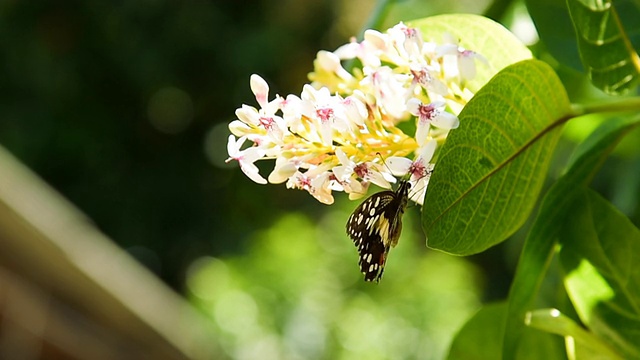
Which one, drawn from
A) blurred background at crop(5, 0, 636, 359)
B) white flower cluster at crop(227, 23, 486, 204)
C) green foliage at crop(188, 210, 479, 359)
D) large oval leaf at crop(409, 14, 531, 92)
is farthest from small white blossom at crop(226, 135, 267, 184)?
blurred background at crop(5, 0, 636, 359)

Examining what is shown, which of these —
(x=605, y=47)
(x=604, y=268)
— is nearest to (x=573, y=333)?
(x=604, y=268)

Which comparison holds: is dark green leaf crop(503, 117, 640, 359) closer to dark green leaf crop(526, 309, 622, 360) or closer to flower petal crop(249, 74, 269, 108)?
dark green leaf crop(526, 309, 622, 360)

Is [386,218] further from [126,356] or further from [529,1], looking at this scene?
[126,356]

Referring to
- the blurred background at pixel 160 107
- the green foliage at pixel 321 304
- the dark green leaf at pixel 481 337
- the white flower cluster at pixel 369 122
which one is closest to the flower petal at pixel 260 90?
the white flower cluster at pixel 369 122

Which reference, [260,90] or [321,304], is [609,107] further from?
[321,304]

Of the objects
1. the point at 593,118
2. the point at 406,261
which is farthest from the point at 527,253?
the point at 406,261

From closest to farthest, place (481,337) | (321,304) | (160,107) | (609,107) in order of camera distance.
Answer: (609,107) < (481,337) < (321,304) < (160,107)
